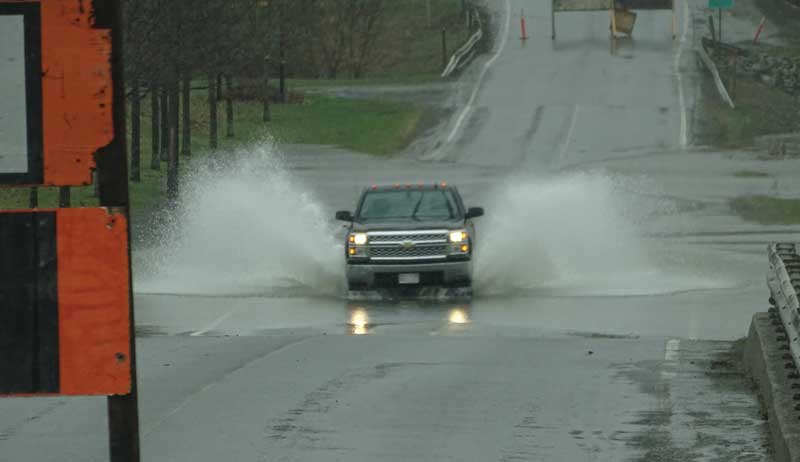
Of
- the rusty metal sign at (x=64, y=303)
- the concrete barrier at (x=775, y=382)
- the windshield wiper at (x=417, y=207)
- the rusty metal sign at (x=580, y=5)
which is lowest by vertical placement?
the windshield wiper at (x=417, y=207)

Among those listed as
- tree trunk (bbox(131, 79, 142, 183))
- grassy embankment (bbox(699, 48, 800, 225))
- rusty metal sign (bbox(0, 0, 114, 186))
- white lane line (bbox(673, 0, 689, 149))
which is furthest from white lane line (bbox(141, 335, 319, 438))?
white lane line (bbox(673, 0, 689, 149))

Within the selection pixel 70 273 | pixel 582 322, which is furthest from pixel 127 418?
pixel 582 322

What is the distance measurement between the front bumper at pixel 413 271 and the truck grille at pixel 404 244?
0.48ft

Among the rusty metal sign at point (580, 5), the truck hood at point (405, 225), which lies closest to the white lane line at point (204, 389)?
the truck hood at point (405, 225)

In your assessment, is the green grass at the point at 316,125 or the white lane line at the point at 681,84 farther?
the green grass at the point at 316,125

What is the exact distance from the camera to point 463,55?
6631cm

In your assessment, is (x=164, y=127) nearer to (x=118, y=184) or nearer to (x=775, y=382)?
(x=775, y=382)

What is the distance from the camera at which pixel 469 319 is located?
20.9 meters

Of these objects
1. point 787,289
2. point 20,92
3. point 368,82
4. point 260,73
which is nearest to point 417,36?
point 368,82

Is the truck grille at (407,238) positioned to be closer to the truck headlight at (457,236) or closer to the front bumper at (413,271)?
the truck headlight at (457,236)

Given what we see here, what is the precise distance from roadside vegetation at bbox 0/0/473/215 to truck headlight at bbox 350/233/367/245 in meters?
8.22

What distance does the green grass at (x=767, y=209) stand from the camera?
3584 centimetres

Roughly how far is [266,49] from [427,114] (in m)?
7.38

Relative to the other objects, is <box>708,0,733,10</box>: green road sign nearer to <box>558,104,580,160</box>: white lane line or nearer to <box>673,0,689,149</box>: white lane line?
<box>673,0,689,149</box>: white lane line
